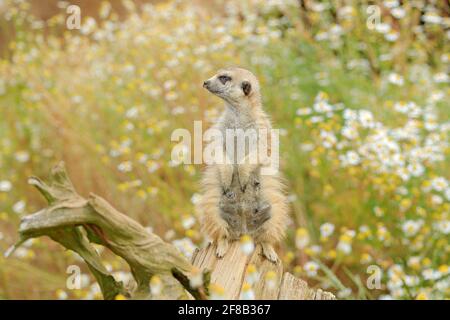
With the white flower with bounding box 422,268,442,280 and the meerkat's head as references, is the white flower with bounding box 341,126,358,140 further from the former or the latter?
the meerkat's head

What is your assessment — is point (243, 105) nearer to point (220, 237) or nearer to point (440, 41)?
point (220, 237)

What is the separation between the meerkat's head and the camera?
2.52 metres

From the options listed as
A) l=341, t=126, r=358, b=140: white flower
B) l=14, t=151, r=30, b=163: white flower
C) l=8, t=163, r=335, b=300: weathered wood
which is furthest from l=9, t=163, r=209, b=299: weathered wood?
l=14, t=151, r=30, b=163: white flower

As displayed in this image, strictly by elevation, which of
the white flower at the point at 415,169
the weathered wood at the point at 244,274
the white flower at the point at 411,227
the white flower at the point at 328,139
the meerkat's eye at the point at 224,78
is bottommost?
the white flower at the point at 411,227

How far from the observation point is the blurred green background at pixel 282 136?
3.88 metres

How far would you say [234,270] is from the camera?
2.18 meters

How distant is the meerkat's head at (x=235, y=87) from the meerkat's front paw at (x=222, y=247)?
1.71 feet

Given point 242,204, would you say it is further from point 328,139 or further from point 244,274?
point 328,139

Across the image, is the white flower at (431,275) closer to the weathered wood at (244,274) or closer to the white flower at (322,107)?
the white flower at (322,107)

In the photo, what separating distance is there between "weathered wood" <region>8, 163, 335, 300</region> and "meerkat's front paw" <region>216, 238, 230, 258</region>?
0.08 metres

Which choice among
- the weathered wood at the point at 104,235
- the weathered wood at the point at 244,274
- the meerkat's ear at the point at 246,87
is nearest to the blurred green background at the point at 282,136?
the weathered wood at the point at 244,274

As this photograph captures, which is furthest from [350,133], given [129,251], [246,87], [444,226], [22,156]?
[22,156]
